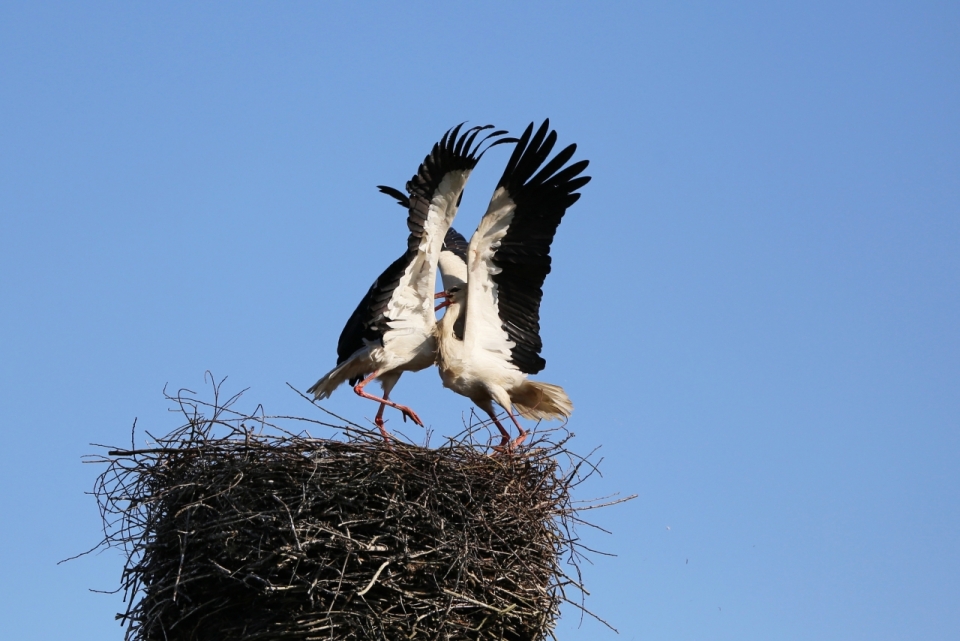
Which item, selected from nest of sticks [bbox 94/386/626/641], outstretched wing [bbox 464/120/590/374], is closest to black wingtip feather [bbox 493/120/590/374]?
outstretched wing [bbox 464/120/590/374]

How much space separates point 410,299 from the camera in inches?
395

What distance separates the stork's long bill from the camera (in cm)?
995

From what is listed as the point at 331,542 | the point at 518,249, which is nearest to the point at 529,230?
the point at 518,249

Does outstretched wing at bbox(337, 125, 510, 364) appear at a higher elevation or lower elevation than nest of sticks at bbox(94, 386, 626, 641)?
higher

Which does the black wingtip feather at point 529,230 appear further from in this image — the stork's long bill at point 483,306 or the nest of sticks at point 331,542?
the nest of sticks at point 331,542

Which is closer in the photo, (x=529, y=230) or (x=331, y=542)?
(x=331, y=542)

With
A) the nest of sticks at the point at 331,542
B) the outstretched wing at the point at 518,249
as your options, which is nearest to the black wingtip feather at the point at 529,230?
the outstretched wing at the point at 518,249

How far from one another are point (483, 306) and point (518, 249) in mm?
504

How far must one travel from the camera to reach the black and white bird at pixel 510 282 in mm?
10086

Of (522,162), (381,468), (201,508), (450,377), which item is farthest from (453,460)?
(522,162)

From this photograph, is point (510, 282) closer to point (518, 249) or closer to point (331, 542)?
point (518, 249)

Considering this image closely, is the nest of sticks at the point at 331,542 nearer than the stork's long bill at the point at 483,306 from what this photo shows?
Yes

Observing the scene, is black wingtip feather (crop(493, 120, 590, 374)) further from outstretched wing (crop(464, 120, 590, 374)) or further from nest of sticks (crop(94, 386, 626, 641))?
nest of sticks (crop(94, 386, 626, 641))

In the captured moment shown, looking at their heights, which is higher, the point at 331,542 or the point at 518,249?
the point at 518,249
